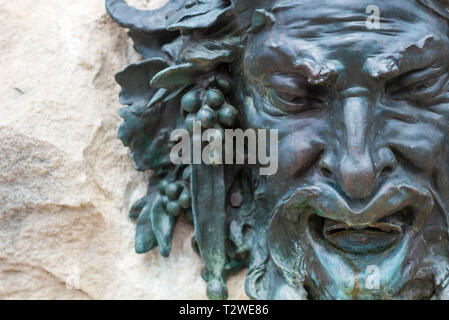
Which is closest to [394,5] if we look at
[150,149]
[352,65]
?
[352,65]

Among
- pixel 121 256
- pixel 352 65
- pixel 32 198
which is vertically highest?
pixel 352 65

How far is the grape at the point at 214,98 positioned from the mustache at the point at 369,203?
8.5 inches

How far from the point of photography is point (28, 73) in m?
1.24

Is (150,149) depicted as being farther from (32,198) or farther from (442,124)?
(442,124)

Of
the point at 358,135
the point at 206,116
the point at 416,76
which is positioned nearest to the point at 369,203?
the point at 358,135

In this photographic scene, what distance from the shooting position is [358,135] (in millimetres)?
993

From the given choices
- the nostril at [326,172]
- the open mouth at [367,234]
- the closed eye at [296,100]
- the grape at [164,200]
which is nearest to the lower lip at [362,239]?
the open mouth at [367,234]

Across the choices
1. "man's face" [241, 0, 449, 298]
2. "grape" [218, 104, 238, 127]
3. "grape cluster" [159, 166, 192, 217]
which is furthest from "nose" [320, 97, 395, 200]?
"grape cluster" [159, 166, 192, 217]

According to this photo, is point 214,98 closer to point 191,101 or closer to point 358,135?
point 191,101

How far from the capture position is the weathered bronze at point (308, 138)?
1.00 meters

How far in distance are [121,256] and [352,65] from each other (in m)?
0.57

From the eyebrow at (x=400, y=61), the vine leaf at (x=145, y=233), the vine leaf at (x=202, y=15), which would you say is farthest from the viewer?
the vine leaf at (x=145, y=233)

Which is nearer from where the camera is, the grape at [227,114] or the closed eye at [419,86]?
the closed eye at [419,86]

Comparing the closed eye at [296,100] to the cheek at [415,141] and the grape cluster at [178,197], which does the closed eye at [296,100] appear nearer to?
the cheek at [415,141]
